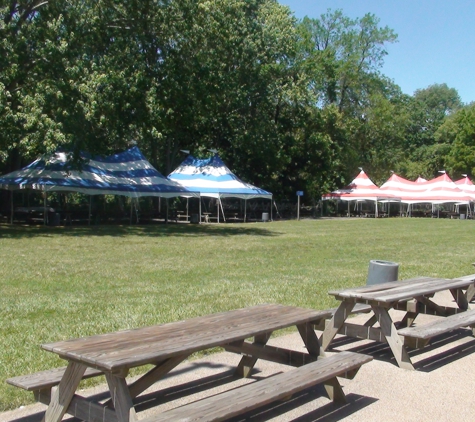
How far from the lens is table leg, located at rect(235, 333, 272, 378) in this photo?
528cm

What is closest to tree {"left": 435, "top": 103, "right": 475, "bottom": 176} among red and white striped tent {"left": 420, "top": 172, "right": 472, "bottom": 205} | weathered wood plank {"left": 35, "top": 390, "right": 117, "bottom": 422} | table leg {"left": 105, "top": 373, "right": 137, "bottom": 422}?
red and white striped tent {"left": 420, "top": 172, "right": 472, "bottom": 205}

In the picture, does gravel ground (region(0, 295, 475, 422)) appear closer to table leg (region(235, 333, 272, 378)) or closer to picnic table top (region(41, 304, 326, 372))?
table leg (region(235, 333, 272, 378))

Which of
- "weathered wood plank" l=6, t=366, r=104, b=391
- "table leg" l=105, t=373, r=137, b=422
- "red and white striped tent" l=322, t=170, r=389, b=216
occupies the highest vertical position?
"red and white striped tent" l=322, t=170, r=389, b=216

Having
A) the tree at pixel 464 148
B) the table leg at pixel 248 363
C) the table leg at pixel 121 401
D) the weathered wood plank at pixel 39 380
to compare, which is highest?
the tree at pixel 464 148

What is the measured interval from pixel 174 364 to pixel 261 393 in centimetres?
65

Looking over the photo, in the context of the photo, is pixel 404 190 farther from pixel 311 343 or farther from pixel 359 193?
pixel 311 343

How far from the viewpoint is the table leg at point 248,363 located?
5.28 meters

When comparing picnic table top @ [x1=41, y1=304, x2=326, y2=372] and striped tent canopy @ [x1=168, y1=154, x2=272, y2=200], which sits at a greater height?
striped tent canopy @ [x1=168, y1=154, x2=272, y2=200]

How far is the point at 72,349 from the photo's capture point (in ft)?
11.9

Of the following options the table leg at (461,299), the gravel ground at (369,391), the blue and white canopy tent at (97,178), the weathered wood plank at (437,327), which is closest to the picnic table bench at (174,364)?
the gravel ground at (369,391)

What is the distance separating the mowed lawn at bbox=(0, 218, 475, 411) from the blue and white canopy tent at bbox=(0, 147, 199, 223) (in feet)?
21.9

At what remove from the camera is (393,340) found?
584 centimetres

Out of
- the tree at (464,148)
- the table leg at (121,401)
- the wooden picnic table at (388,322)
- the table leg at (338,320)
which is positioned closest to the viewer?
the table leg at (121,401)

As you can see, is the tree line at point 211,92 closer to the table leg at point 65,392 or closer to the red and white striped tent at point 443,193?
the red and white striped tent at point 443,193
